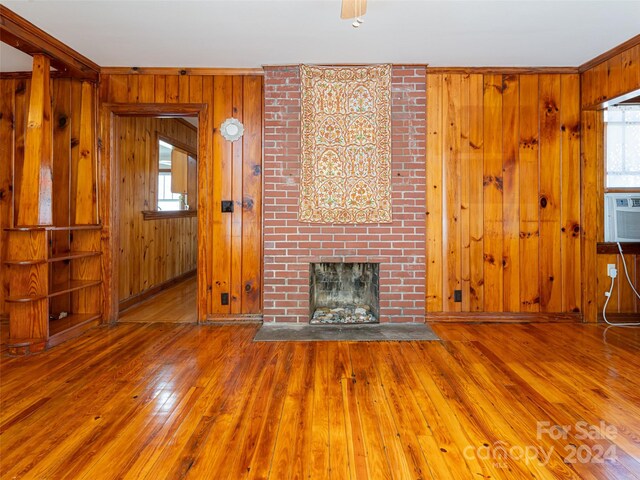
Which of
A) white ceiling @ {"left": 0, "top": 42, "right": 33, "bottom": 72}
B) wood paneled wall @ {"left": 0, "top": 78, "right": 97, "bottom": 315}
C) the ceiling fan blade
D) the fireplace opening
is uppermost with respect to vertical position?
white ceiling @ {"left": 0, "top": 42, "right": 33, "bottom": 72}

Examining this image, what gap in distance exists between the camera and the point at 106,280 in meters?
3.69

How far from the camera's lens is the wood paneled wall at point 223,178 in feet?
12.0

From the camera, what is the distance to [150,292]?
4848mm

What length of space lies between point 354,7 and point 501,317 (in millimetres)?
2993

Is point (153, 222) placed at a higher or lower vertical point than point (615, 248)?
higher

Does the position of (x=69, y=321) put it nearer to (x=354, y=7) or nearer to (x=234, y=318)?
(x=234, y=318)

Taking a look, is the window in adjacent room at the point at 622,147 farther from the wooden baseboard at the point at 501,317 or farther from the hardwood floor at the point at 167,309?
the hardwood floor at the point at 167,309

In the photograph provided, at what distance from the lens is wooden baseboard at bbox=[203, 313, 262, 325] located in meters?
3.69

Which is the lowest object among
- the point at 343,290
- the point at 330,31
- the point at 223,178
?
the point at 343,290

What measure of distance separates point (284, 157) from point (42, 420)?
2568 mm

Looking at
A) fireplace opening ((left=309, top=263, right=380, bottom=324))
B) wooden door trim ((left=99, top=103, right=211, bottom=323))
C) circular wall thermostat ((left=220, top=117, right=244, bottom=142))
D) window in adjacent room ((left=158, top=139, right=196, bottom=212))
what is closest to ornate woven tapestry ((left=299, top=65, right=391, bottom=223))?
fireplace opening ((left=309, top=263, right=380, bottom=324))

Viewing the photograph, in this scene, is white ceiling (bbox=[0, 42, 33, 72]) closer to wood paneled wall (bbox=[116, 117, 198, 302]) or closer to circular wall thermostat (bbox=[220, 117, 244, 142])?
wood paneled wall (bbox=[116, 117, 198, 302])

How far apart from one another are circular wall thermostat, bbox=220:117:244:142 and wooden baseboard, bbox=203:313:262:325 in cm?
167

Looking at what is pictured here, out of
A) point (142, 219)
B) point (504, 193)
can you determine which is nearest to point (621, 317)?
point (504, 193)
